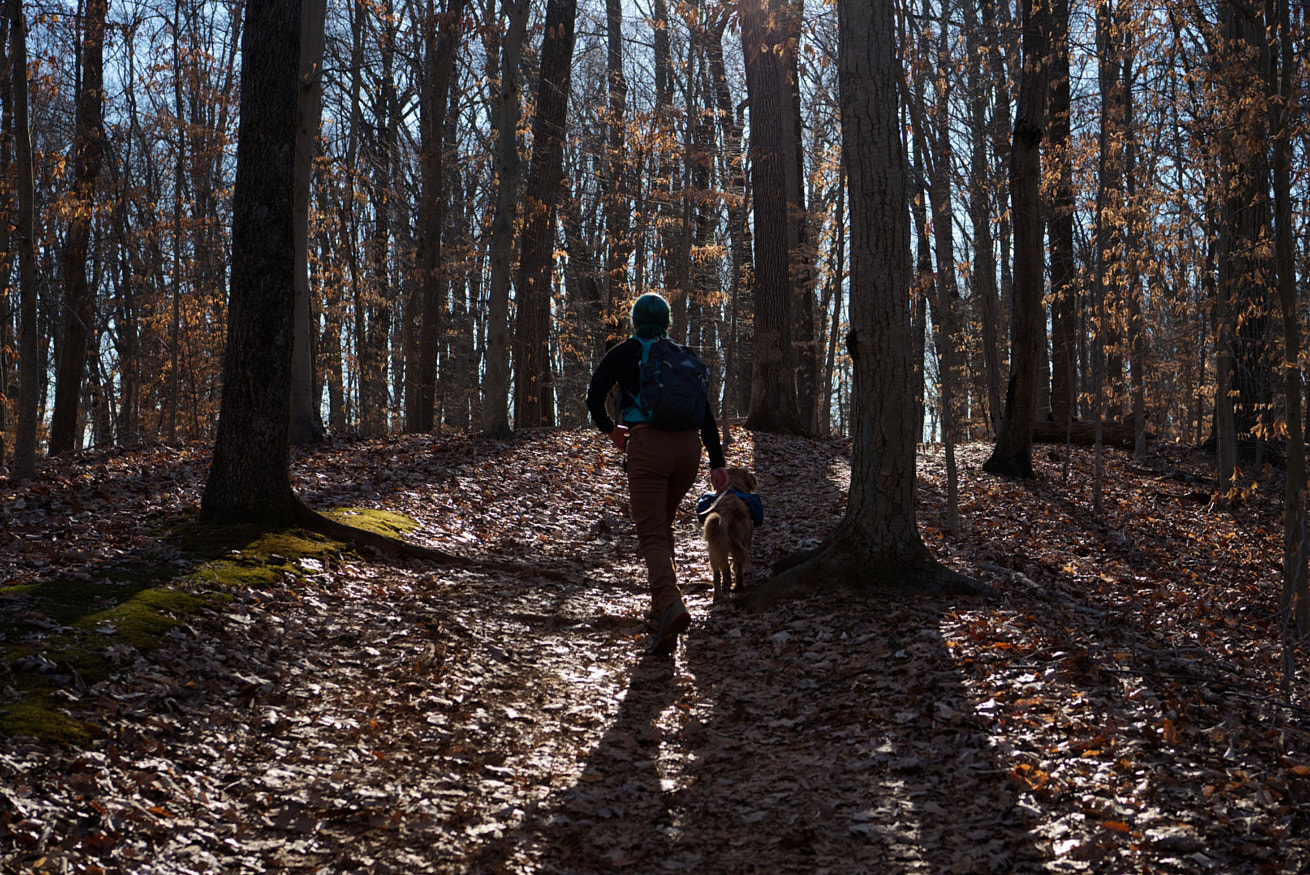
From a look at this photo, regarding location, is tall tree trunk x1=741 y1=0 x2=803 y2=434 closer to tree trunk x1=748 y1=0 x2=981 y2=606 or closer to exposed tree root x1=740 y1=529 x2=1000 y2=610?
tree trunk x1=748 y1=0 x2=981 y2=606

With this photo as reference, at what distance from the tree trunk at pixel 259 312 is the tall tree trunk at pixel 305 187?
192 inches

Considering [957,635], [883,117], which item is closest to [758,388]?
[883,117]

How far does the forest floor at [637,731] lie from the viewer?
11.5ft

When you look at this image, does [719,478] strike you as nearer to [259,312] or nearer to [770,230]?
[259,312]

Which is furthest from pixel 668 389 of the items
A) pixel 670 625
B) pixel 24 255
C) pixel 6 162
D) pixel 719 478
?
pixel 6 162

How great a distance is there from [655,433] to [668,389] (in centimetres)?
34

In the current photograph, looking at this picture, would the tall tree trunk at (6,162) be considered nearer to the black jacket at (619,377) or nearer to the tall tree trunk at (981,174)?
the black jacket at (619,377)

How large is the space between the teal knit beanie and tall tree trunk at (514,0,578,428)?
39.0 ft

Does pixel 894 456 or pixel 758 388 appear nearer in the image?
pixel 894 456

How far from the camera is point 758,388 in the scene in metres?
17.7

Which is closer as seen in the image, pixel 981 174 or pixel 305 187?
pixel 305 187

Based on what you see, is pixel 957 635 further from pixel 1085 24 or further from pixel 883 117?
pixel 1085 24

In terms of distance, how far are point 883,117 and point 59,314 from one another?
28.1 meters

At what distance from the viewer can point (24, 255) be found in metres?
10.6
